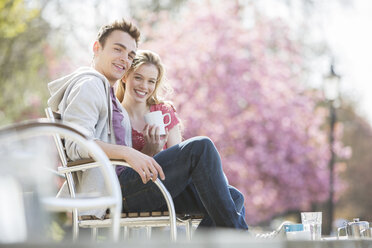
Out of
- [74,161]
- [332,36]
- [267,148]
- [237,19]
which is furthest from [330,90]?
[74,161]

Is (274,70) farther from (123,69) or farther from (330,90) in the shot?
(123,69)

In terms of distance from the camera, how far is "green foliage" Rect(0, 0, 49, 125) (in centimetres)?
Answer: 1225

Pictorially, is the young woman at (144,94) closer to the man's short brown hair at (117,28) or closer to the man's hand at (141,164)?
the man's short brown hair at (117,28)

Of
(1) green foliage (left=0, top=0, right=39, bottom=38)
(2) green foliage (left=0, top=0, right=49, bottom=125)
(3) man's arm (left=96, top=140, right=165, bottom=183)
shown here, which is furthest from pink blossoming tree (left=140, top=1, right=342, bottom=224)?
(3) man's arm (left=96, top=140, right=165, bottom=183)

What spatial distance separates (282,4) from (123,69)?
12100 mm

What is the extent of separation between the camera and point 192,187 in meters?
2.99

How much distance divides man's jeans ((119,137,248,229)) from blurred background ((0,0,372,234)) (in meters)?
8.59

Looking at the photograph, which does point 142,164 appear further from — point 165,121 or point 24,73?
point 24,73

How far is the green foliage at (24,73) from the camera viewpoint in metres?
12.2

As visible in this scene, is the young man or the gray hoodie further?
the gray hoodie

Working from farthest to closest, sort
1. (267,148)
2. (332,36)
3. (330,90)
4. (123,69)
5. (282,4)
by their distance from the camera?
(332,36) → (282,4) → (267,148) → (330,90) → (123,69)

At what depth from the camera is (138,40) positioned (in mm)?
3447

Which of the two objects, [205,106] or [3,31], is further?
[205,106]

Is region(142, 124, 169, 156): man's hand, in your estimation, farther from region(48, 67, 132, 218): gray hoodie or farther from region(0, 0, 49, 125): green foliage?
region(0, 0, 49, 125): green foliage
